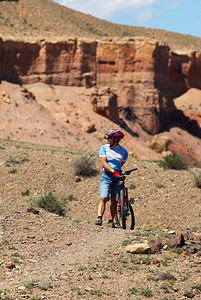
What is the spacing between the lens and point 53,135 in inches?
1378

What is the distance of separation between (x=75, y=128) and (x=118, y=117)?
6.59 m

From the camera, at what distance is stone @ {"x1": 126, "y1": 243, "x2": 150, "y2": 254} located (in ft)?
20.0

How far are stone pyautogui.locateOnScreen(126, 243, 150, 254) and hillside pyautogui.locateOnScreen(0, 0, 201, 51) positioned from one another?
52.0 m

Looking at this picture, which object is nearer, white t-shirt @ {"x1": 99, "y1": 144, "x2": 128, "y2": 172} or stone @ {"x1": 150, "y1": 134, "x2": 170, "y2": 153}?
white t-shirt @ {"x1": 99, "y1": 144, "x2": 128, "y2": 172}

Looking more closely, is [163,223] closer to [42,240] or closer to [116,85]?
[42,240]

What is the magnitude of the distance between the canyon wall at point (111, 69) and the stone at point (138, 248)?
36.0m

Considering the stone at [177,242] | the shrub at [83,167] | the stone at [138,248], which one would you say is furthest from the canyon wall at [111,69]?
the stone at [138,248]

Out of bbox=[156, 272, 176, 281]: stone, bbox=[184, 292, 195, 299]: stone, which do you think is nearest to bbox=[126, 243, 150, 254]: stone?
bbox=[156, 272, 176, 281]: stone

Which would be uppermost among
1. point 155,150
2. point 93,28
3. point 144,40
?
point 93,28

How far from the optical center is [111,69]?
46750 millimetres

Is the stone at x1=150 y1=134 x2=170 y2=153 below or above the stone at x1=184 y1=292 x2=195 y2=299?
below

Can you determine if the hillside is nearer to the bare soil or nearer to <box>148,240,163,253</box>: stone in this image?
the bare soil

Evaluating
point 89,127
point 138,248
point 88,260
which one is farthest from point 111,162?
point 89,127

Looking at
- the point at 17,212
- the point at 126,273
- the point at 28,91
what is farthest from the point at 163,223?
the point at 28,91
